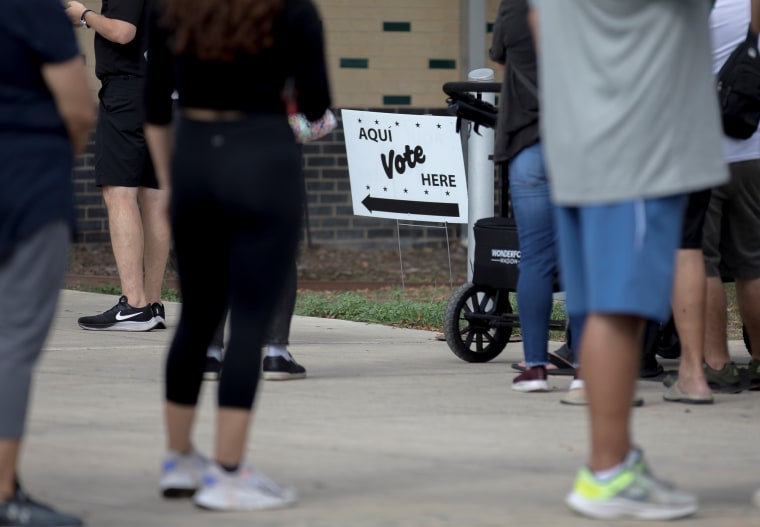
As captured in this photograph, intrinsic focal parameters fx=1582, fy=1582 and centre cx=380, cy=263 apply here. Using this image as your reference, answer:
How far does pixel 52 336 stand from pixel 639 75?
5301 millimetres

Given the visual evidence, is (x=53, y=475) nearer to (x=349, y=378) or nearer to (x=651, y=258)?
(x=651, y=258)

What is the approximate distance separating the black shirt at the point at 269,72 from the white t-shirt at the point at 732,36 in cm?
281

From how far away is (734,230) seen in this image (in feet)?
23.0

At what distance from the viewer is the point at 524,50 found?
703 cm

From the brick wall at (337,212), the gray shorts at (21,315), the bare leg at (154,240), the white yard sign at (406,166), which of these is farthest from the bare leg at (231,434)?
the brick wall at (337,212)

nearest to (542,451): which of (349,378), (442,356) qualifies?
(349,378)

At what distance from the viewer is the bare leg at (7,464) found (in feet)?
13.5

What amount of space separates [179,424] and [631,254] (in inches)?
54.4

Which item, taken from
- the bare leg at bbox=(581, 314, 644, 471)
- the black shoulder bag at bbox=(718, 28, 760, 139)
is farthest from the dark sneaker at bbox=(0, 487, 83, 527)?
the black shoulder bag at bbox=(718, 28, 760, 139)

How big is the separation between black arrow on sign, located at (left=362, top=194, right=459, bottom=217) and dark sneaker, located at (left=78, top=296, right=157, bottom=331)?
2530 mm

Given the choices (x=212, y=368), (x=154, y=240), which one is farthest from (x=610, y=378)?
(x=154, y=240)

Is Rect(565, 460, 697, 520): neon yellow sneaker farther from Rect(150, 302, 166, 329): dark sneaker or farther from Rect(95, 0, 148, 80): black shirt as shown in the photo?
Rect(95, 0, 148, 80): black shirt

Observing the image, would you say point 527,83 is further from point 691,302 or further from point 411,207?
point 411,207

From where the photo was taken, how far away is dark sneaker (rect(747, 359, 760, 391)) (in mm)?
7156
